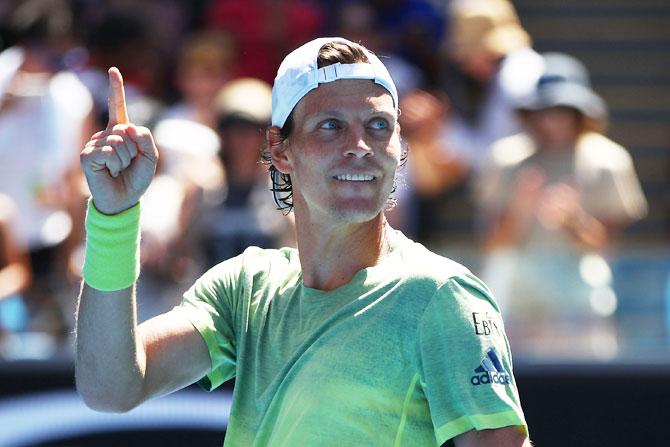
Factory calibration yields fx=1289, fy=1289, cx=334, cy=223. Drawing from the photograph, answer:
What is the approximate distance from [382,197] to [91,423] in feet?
12.4

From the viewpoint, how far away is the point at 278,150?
119 inches

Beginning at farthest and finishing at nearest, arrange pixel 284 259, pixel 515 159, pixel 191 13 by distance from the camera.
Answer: pixel 191 13
pixel 515 159
pixel 284 259

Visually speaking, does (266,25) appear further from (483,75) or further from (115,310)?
(115,310)

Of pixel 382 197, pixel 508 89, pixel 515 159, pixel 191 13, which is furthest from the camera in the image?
pixel 191 13

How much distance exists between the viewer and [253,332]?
2.93m

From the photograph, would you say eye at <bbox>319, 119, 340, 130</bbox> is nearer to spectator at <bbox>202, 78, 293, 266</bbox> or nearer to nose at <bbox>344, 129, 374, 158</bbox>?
nose at <bbox>344, 129, 374, 158</bbox>

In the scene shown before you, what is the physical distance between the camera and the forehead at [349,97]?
2822 millimetres

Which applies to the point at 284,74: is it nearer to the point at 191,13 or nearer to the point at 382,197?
the point at 382,197

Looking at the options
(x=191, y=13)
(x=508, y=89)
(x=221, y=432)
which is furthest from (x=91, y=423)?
(x=191, y=13)

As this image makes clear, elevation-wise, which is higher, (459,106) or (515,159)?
(459,106)

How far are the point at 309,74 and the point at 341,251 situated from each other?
0.40 m

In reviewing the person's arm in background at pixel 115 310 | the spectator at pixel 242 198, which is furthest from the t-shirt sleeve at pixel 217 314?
the spectator at pixel 242 198

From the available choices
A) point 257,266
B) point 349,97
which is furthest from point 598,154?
point 349,97

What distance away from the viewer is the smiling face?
2.78 meters
